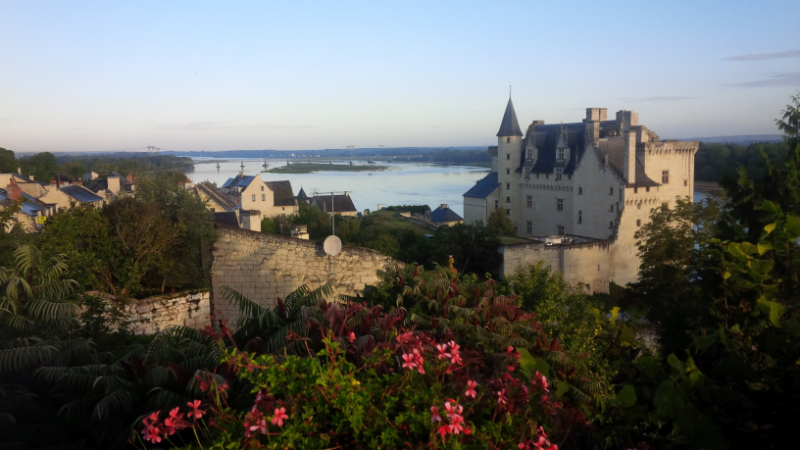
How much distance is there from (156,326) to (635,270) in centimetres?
3115

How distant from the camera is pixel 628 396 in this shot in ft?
8.38

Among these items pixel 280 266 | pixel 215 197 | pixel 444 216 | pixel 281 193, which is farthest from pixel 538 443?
pixel 281 193

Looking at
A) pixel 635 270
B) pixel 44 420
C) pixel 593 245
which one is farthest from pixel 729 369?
pixel 635 270

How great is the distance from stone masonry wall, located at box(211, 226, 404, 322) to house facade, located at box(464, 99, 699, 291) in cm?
1724

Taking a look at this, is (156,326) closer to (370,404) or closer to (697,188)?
(370,404)

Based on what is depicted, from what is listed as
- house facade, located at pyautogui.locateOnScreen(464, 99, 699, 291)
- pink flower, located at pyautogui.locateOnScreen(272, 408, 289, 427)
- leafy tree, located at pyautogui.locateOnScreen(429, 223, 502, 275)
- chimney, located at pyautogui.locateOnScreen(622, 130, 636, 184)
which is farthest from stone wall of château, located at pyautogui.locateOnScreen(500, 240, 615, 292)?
pink flower, located at pyautogui.locateOnScreen(272, 408, 289, 427)

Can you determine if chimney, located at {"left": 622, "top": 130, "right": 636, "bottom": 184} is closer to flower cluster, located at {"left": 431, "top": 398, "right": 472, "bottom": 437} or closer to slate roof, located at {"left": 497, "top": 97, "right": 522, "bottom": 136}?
slate roof, located at {"left": 497, "top": 97, "right": 522, "bottom": 136}

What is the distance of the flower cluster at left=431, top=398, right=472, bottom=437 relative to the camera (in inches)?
133

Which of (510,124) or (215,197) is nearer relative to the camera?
(215,197)

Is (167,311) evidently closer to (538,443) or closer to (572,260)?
(538,443)

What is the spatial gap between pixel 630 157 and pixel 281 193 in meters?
34.2

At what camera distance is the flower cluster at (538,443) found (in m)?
3.62

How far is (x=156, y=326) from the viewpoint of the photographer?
11320 millimetres

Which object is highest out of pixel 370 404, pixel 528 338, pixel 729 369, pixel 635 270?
pixel 729 369
